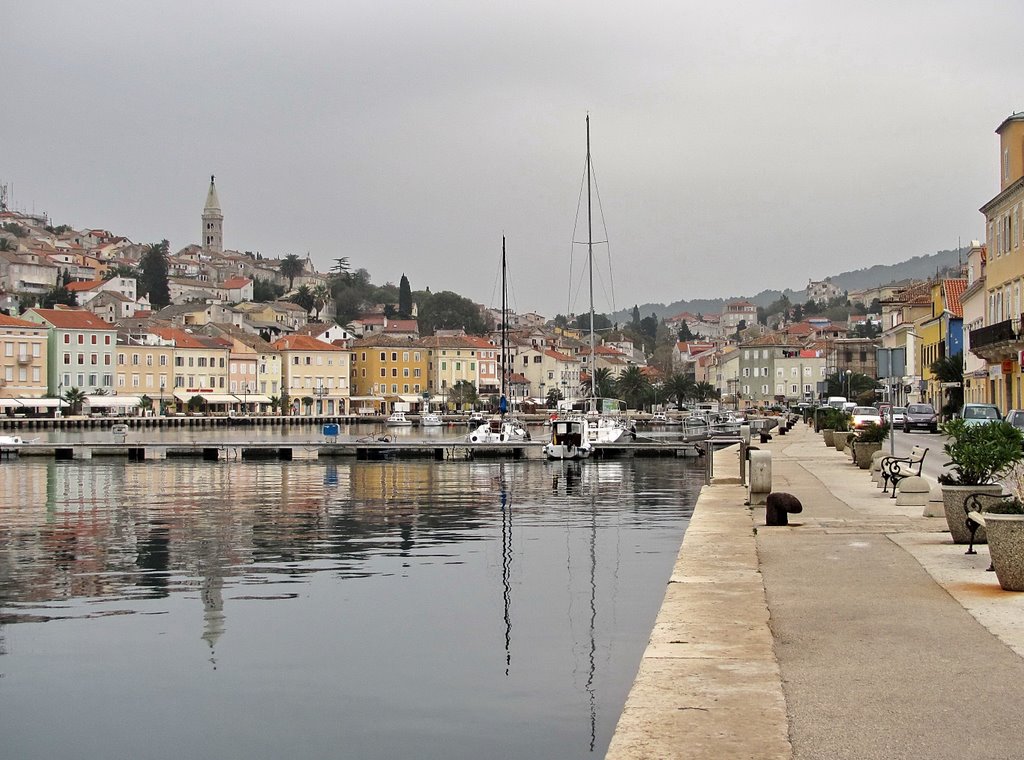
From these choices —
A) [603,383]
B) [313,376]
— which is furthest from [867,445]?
[313,376]

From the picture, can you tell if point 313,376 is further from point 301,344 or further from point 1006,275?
point 1006,275

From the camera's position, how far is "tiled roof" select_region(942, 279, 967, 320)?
254 ft

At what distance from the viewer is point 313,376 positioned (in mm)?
159000

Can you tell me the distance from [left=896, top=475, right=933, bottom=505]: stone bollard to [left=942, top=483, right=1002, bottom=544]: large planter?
5.66 meters

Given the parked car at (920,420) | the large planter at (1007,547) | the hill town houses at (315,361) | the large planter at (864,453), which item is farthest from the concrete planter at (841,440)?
the hill town houses at (315,361)

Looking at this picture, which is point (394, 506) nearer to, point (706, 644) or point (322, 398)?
point (706, 644)

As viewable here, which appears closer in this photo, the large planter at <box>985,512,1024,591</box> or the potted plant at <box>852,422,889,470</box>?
the large planter at <box>985,512,1024,591</box>

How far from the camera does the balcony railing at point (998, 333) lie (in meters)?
49.9

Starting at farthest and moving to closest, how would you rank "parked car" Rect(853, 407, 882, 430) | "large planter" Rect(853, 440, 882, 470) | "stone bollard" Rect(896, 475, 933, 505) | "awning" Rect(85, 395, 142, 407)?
"awning" Rect(85, 395, 142, 407) < "parked car" Rect(853, 407, 882, 430) < "large planter" Rect(853, 440, 882, 470) < "stone bollard" Rect(896, 475, 933, 505)

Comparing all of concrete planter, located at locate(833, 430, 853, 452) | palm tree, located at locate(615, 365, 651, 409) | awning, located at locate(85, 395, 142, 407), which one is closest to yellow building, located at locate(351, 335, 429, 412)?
palm tree, located at locate(615, 365, 651, 409)

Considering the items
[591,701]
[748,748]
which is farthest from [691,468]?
[748,748]

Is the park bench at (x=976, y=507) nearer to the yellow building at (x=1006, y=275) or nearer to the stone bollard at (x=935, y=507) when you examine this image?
the stone bollard at (x=935, y=507)

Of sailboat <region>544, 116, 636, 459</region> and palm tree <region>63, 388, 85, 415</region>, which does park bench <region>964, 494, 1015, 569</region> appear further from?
palm tree <region>63, 388, 85, 415</region>

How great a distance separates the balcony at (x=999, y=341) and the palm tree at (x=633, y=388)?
10259cm
